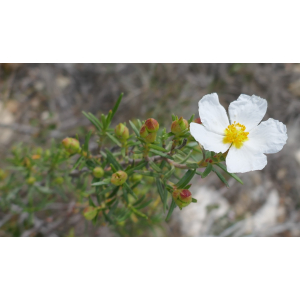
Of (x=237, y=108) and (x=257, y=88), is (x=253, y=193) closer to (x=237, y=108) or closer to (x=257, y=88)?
(x=257, y=88)

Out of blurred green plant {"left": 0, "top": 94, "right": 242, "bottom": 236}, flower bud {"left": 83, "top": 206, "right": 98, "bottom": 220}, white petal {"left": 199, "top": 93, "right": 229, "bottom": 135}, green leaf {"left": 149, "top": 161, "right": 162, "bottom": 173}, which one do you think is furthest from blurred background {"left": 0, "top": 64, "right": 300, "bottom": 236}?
white petal {"left": 199, "top": 93, "right": 229, "bottom": 135}

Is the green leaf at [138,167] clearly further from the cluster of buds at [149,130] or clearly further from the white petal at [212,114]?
the white petal at [212,114]

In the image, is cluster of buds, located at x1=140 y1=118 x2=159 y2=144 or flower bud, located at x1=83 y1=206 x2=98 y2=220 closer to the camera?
cluster of buds, located at x1=140 y1=118 x2=159 y2=144

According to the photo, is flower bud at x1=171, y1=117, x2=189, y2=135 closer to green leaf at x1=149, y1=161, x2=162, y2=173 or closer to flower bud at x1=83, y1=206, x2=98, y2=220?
green leaf at x1=149, y1=161, x2=162, y2=173

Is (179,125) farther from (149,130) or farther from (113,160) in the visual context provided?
(113,160)

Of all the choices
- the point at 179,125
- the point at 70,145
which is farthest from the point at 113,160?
the point at 179,125

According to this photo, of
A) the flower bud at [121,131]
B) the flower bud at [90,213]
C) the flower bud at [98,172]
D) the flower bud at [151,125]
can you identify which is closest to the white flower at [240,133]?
the flower bud at [151,125]

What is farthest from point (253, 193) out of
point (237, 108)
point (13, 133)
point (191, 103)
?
point (13, 133)
